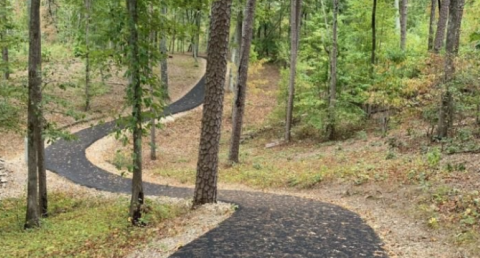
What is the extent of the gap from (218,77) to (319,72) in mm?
11527

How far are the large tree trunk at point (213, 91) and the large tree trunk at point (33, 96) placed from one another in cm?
384

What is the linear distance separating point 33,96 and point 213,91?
13.6 feet

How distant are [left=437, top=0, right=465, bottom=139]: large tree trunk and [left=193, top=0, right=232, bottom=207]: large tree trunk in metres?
6.20

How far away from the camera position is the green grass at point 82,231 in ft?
23.6

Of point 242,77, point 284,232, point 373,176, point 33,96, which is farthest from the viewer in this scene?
point 242,77

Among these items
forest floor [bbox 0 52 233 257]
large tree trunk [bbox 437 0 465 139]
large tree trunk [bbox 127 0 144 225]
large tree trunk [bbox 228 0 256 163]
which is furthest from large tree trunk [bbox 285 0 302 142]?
large tree trunk [bbox 127 0 144 225]

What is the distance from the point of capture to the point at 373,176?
1064 centimetres

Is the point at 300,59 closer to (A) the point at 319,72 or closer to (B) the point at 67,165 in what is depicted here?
(A) the point at 319,72

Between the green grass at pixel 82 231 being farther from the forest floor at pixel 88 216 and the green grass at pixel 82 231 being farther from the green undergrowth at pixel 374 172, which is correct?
the green undergrowth at pixel 374 172

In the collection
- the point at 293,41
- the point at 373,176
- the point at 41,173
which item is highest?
the point at 293,41

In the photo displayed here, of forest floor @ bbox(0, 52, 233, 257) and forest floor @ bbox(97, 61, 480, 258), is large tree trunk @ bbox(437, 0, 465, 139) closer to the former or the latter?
forest floor @ bbox(97, 61, 480, 258)

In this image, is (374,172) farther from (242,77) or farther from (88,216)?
(88,216)

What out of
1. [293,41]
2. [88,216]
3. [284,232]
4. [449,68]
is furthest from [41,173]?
[293,41]

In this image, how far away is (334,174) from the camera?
1195 centimetres
